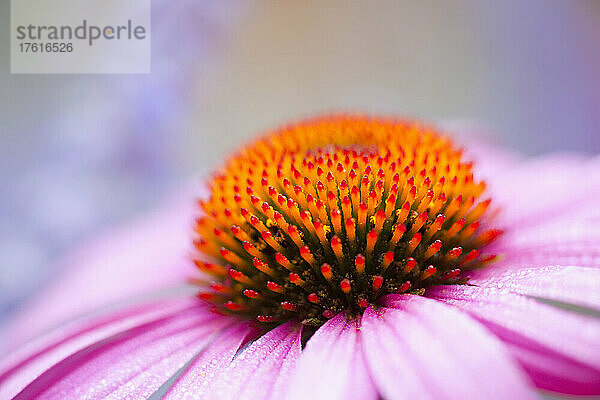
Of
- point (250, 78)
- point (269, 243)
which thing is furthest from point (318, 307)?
point (250, 78)

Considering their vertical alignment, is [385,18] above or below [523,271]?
above

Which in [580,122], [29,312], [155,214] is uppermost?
[580,122]

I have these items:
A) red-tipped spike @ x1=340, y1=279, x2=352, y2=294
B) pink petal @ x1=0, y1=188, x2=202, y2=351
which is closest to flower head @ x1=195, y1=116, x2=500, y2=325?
red-tipped spike @ x1=340, y1=279, x2=352, y2=294

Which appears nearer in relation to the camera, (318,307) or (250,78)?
(318,307)

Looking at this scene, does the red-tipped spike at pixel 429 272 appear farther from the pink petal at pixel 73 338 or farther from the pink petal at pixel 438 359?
the pink petal at pixel 73 338

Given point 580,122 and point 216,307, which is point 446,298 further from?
point 580,122

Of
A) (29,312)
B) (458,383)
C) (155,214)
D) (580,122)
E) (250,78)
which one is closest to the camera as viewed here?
(458,383)

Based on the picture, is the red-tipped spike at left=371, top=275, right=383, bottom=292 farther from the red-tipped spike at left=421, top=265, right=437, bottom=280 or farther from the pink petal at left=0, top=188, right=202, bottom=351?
the pink petal at left=0, top=188, right=202, bottom=351
